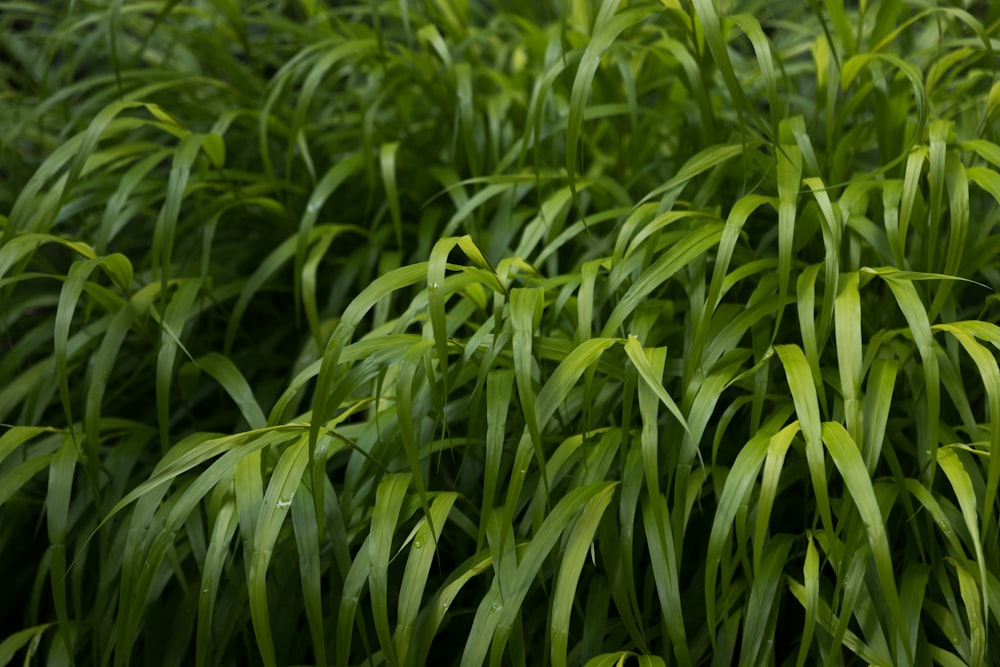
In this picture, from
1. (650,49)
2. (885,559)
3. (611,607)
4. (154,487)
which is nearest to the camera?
(885,559)

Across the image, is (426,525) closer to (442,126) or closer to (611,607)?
(611,607)

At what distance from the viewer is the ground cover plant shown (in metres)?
0.77

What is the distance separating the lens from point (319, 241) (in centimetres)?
116

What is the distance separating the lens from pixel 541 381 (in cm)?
91

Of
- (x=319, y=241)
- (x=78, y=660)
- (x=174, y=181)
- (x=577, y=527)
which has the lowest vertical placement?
(x=78, y=660)

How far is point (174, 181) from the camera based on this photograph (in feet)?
3.23

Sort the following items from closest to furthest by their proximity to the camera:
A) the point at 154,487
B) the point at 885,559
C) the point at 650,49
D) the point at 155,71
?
the point at 885,559, the point at 154,487, the point at 650,49, the point at 155,71

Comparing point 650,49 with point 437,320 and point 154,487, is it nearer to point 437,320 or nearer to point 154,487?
point 437,320

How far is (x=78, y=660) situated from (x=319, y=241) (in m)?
0.56

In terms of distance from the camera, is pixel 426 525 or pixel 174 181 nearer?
pixel 426 525

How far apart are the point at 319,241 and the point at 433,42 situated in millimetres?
304

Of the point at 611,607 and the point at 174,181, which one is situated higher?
the point at 174,181

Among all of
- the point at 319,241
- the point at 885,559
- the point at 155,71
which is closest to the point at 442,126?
the point at 319,241

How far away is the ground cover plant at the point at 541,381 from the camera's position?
77cm
